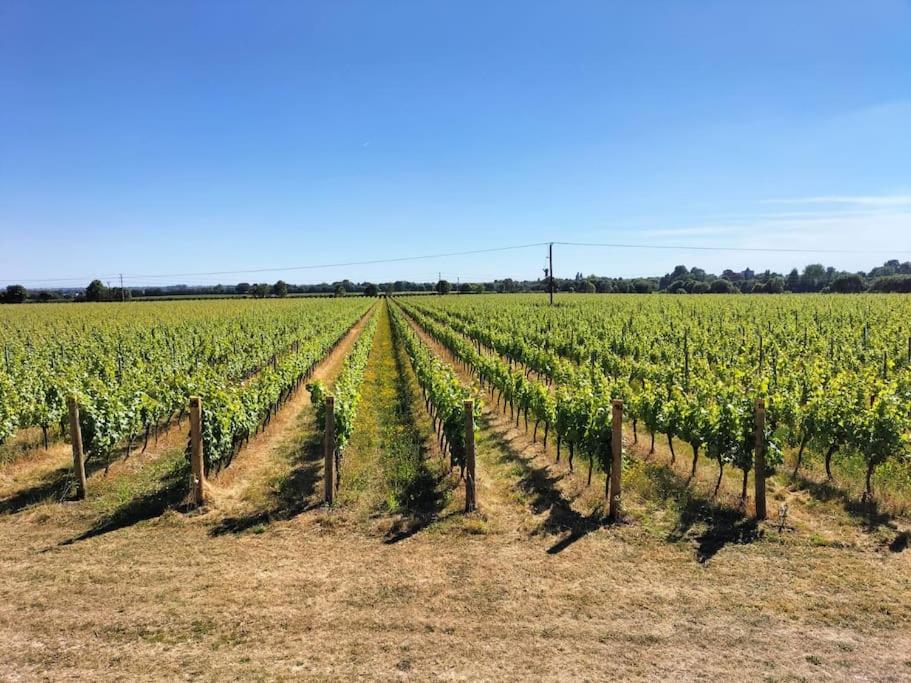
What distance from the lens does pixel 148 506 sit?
8.64m

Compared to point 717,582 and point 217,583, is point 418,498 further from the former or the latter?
point 717,582

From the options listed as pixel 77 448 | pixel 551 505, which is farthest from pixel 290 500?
pixel 551 505

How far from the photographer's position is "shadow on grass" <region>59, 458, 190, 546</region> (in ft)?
25.6

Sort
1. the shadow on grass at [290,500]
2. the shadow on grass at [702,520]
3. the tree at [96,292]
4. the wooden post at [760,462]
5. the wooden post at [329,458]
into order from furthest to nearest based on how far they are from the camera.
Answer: the tree at [96,292]
the wooden post at [329,458]
the shadow on grass at [290,500]
the wooden post at [760,462]
the shadow on grass at [702,520]

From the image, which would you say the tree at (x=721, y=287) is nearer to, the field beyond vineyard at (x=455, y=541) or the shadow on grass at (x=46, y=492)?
the field beyond vineyard at (x=455, y=541)

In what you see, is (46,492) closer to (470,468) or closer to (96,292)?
(470,468)

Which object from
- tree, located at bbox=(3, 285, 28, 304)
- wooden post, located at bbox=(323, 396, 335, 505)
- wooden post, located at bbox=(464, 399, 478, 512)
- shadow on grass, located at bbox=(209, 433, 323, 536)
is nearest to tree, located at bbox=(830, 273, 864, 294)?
wooden post, located at bbox=(464, 399, 478, 512)

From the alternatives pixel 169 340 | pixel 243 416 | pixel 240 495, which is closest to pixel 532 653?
pixel 240 495

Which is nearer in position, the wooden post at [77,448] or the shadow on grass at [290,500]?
the shadow on grass at [290,500]

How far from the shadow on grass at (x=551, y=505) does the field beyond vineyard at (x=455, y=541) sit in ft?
0.18

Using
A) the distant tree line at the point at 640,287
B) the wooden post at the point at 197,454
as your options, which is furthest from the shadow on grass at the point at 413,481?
the distant tree line at the point at 640,287

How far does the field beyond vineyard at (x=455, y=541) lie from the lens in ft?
16.3

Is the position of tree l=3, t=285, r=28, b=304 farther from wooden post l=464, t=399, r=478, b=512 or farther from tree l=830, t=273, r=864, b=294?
tree l=830, t=273, r=864, b=294

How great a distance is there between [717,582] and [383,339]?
29.4 metres
